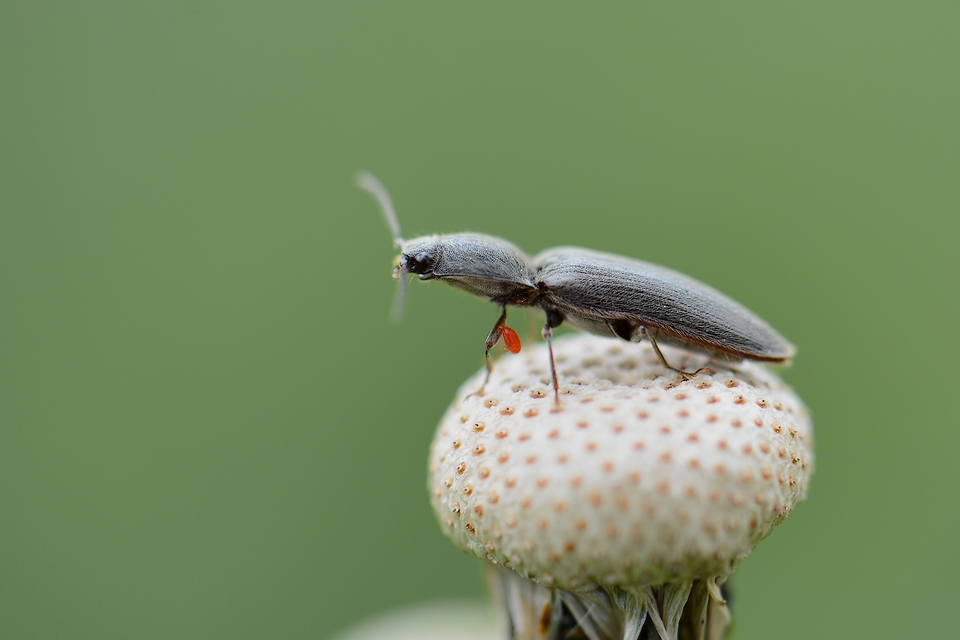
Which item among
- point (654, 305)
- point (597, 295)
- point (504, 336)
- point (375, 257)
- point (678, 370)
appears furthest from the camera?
point (375, 257)

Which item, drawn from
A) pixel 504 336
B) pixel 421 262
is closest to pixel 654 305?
pixel 504 336

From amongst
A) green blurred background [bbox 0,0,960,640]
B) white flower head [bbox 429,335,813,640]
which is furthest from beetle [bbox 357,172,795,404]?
green blurred background [bbox 0,0,960,640]

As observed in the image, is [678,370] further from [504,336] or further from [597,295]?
[504,336]

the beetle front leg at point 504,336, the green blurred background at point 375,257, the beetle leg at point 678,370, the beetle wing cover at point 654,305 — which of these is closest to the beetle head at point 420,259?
the beetle front leg at point 504,336

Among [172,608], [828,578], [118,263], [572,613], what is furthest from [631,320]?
[118,263]

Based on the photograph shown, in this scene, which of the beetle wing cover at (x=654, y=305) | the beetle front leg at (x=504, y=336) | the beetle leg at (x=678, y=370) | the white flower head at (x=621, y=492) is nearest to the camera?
the white flower head at (x=621, y=492)

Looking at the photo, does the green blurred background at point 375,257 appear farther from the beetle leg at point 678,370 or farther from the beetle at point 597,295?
the beetle leg at point 678,370
